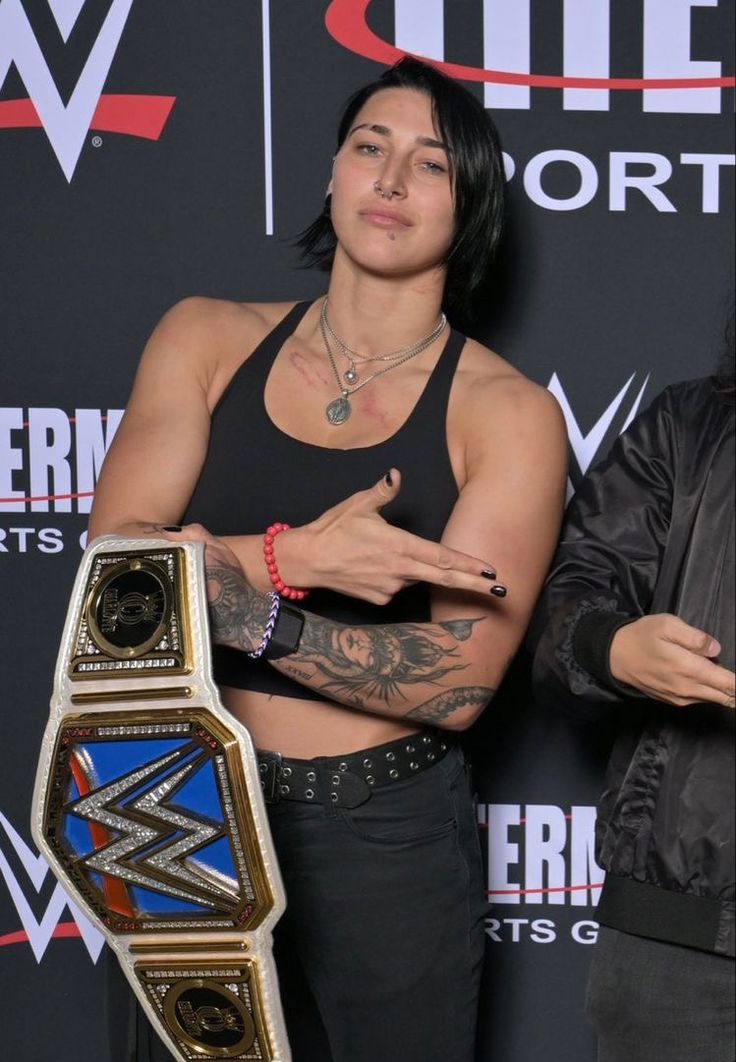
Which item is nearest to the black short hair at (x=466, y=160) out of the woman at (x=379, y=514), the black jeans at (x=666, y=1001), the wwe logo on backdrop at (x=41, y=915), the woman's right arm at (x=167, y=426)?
the woman at (x=379, y=514)

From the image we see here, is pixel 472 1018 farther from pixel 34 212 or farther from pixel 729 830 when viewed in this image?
pixel 34 212

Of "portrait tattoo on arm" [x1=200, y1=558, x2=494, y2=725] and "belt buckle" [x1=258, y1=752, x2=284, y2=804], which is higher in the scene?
"portrait tattoo on arm" [x1=200, y1=558, x2=494, y2=725]

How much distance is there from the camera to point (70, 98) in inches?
87.0

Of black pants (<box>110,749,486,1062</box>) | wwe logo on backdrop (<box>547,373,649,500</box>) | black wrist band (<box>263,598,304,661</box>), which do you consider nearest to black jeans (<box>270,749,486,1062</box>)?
black pants (<box>110,749,486,1062</box>)

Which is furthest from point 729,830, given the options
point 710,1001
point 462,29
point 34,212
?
point 34,212

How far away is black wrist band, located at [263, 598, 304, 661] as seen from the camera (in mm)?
1504

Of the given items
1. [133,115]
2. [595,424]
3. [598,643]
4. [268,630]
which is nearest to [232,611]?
[268,630]

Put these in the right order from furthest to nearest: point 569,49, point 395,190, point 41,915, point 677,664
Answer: point 41,915 → point 569,49 → point 395,190 → point 677,664

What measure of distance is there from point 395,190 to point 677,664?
75cm

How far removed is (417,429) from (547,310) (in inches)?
24.3

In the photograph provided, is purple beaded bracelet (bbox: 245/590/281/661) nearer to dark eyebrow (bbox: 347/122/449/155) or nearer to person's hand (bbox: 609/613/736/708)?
person's hand (bbox: 609/613/736/708)

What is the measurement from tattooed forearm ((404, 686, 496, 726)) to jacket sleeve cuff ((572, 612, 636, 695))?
22 cm

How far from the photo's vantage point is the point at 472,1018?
172 cm

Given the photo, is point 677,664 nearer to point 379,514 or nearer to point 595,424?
point 379,514
